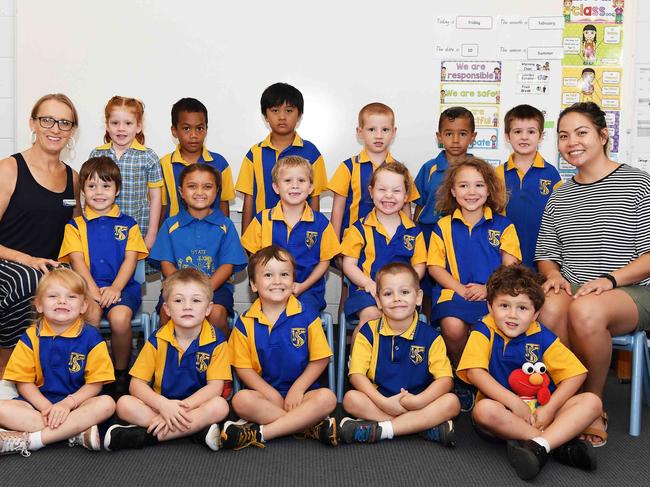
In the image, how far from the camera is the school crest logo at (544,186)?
3008 mm

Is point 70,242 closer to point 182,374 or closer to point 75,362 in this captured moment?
point 75,362

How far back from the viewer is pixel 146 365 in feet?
7.30

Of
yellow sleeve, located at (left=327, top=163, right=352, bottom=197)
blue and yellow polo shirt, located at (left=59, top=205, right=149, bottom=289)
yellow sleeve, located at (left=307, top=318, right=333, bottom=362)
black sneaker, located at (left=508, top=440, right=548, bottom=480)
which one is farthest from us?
yellow sleeve, located at (left=327, top=163, right=352, bottom=197)

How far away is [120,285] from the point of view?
259 cm

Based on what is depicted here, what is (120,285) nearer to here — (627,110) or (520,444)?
(520,444)

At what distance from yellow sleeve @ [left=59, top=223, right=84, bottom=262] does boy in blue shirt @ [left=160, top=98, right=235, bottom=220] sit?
55cm

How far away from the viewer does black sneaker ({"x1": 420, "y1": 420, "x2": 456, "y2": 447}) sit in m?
2.12

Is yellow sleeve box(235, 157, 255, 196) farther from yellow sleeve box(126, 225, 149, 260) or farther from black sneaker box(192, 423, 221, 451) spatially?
black sneaker box(192, 423, 221, 451)

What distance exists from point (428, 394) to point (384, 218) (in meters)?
0.85

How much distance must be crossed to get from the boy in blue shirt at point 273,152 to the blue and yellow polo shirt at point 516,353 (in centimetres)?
123

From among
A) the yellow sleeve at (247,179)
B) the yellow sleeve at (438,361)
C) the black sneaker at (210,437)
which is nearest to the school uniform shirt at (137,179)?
the yellow sleeve at (247,179)

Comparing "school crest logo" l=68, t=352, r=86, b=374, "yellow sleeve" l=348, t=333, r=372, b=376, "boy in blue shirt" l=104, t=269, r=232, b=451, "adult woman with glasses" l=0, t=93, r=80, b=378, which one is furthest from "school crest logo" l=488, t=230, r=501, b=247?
"adult woman with glasses" l=0, t=93, r=80, b=378

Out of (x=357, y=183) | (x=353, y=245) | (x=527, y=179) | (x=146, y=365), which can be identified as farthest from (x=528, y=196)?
(x=146, y=365)

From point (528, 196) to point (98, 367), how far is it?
6.51ft
